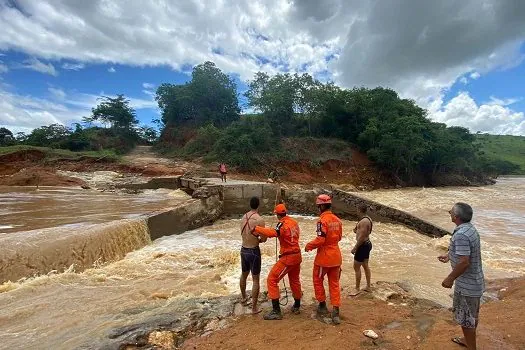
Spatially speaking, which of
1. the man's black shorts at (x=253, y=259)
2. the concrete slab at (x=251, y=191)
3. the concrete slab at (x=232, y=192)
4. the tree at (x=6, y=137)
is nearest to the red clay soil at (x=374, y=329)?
the man's black shorts at (x=253, y=259)

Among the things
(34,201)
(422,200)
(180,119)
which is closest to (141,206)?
(34,201)

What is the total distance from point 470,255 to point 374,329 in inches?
71.5

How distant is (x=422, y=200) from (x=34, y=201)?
901 inches

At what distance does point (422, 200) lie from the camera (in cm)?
2412

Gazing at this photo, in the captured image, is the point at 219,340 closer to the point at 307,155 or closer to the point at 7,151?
the point at 307,155

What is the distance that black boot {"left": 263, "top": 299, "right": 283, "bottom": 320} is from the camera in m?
5.25

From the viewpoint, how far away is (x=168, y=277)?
8.16m

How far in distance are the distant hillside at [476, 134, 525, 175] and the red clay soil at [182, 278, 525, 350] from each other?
73916mm

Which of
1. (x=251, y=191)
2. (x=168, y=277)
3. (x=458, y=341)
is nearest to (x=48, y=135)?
(x=251, y=191)

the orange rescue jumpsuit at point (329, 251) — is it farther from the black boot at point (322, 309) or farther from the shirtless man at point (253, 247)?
the shirtless man at point (253, 247)

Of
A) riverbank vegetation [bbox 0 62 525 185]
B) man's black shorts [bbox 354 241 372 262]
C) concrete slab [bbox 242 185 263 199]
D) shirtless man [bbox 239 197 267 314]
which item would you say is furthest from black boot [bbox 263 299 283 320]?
riverbank vegetation [bbox 0 62 525 185]

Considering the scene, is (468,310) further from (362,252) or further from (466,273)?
(362,252)

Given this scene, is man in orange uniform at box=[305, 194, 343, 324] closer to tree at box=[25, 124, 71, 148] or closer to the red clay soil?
the red clay soil

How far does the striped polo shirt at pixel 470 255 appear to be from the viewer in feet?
12.6
